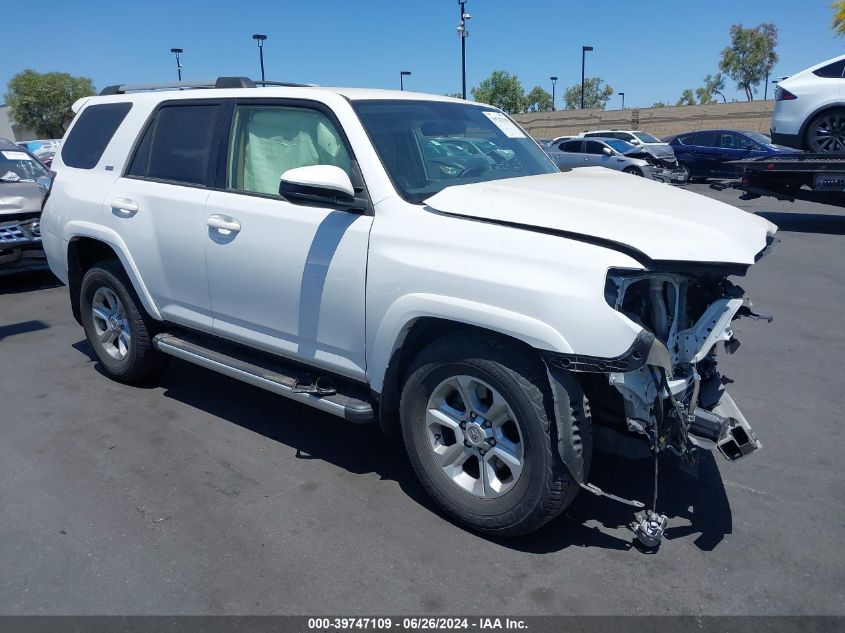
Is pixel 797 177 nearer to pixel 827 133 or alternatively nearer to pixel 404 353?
pixel 827 133

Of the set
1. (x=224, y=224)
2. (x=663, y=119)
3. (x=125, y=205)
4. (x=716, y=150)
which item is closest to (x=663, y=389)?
(x=224, y=224)

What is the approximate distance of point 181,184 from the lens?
442 centimetres

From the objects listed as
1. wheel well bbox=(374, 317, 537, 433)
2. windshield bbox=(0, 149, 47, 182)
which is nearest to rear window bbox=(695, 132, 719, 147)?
windshield bbox=(0, 149, 47, 182)

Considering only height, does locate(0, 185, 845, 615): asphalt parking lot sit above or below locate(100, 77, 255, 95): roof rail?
below

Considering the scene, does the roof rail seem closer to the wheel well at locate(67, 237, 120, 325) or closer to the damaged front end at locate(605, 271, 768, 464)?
the wheel well at locate(67, 237, 120, 325)

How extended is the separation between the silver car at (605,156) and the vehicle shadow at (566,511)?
15.6 meters

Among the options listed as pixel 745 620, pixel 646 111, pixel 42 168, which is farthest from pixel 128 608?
A: pixel 646 111

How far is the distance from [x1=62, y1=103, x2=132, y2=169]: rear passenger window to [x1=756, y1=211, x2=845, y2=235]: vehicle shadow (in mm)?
11183

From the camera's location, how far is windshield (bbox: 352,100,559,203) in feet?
12.0

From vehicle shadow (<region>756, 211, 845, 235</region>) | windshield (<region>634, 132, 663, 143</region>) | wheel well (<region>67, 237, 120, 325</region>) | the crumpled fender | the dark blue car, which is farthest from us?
windshield (<region>634, 132, 663, 143</region>)

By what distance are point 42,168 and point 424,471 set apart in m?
8.46

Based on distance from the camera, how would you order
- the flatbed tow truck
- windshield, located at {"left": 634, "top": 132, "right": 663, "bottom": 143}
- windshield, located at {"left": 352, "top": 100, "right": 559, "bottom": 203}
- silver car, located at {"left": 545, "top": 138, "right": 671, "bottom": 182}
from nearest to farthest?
windshield, located at {"left": 352, "top": 100, "right": 559, "bottom": 203}, the flatbed tow truck, silver car, located at {"left": 545, "top": 138, "right": 671, "bottom": 182}, windshield, located at {"left": 634, "top": 132, "right": 663, "bottom": 143}

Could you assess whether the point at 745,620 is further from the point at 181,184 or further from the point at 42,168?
the point at 42,168

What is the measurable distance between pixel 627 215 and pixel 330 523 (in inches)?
79.2
